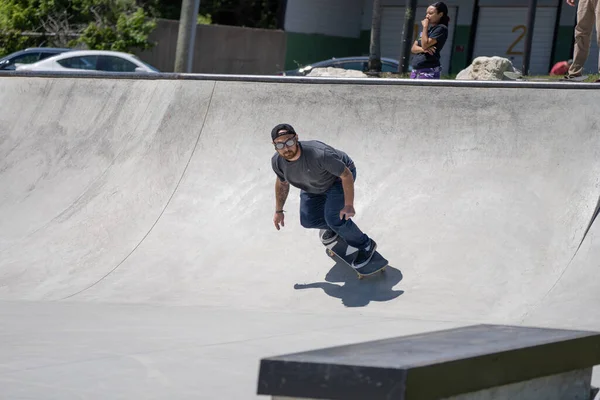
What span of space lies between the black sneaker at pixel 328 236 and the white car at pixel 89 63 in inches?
506

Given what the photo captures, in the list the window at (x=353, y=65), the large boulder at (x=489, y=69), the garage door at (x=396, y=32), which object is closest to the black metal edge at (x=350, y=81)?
the large boulder at (x=489, y=69)

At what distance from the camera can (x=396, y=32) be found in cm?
2931

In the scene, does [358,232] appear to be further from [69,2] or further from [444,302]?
[69,2]

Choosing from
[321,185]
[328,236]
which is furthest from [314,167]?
[328,236]

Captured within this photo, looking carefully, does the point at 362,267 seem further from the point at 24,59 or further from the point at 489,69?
the point at 24,59

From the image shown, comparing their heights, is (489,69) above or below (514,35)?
below

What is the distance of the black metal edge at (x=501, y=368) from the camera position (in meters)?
3.63

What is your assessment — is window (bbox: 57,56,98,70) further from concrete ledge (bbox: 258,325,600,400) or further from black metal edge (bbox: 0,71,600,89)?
concrete ledge (bbox: 258,325,600,400)

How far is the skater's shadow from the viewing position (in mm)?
7230

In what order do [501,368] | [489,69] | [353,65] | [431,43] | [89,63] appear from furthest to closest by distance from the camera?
[353,65]
[89,63]
[489,69]
[431,43]
[501,368]

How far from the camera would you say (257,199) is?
8.66 meters

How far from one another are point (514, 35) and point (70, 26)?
12.6m

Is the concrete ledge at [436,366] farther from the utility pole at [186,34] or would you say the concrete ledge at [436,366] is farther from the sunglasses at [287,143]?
the utility pole at [186,34]

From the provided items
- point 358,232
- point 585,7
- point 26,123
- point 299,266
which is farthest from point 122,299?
point 585,7
